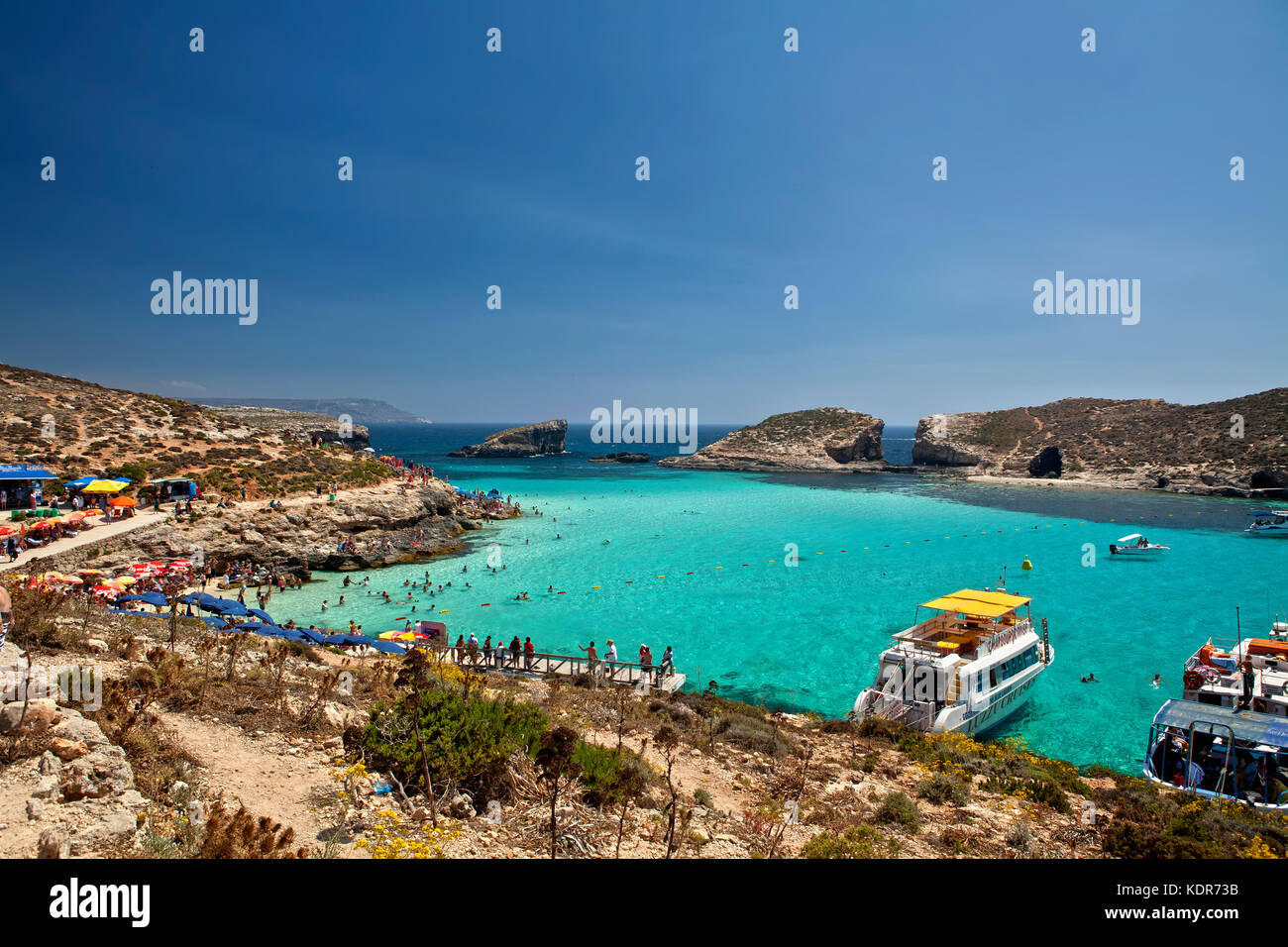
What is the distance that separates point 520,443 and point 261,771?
128093 mm

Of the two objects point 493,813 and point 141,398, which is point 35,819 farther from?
point 141,398

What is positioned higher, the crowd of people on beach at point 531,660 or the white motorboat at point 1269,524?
the white motorboat at point 1269,524

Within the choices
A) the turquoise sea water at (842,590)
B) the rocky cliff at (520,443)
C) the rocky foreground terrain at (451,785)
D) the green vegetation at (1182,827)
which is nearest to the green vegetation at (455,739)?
the rocky foreground terrain at (451,785)

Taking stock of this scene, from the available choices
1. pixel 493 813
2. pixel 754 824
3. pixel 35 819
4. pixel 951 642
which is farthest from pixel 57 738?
pixel 951 642

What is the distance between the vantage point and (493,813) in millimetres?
6578

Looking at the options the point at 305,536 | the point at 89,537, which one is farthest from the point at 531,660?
the point at 89,537

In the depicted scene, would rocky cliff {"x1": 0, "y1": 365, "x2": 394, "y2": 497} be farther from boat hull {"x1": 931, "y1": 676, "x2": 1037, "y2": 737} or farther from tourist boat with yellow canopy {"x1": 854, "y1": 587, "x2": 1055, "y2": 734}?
boat hull {"x1": 931, "y1": 676, "x2": 1037, "y2": 737}

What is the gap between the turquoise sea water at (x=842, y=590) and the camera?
1894cm

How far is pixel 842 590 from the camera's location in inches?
1166

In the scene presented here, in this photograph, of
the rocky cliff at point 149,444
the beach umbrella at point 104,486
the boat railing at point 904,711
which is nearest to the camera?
the boat railing at point 904,711

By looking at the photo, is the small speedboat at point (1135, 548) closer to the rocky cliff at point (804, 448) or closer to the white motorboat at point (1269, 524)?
the white motorboat at point (1269, 524)

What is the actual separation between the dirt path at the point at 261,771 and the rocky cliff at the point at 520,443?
401ft

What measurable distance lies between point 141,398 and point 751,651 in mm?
49033

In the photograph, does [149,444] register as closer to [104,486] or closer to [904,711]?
[104,486]
